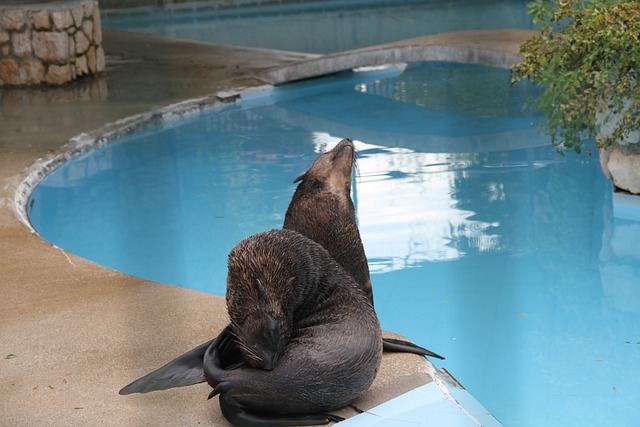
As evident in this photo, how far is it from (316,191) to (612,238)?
10.6 feet

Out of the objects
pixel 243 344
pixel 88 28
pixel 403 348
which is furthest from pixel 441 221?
pixel 88 28

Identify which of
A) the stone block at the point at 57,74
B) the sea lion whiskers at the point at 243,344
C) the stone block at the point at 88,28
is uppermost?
the stone block at the point at 88,28

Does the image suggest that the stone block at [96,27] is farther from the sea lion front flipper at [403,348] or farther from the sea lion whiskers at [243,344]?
the sea lion whiskers at [243,344]

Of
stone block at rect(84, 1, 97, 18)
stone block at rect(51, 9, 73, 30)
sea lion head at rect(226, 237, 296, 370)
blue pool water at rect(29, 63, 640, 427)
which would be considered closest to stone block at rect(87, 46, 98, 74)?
stone block at rect(84, 1, 97, 18)

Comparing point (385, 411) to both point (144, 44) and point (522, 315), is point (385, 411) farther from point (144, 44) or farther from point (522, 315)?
point (144, 44)

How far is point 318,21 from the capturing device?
17734 millimetres

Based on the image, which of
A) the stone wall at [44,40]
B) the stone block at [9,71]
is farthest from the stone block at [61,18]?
the stone block at [9,71]

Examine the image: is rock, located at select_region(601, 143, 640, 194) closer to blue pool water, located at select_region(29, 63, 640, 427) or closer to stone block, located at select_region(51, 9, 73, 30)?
blue pool water, located at select_region(29, 63, 640, 427)

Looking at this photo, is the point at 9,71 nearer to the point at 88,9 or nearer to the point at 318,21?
the point at 88,9

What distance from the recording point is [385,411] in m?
2.72

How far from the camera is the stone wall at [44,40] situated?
32.2ft

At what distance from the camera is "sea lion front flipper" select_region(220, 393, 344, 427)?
2.67 metres

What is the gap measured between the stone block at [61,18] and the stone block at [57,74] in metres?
0.41

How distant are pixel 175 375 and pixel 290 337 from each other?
17.8 inches
